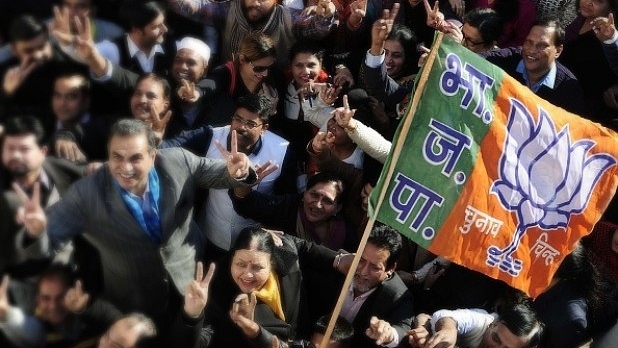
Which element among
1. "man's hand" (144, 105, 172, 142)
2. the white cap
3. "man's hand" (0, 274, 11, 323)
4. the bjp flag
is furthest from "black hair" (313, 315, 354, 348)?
the white cap

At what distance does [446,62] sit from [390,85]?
59.1 inches

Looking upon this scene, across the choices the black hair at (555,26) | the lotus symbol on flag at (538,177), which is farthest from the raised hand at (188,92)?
the black hair at (555,26)

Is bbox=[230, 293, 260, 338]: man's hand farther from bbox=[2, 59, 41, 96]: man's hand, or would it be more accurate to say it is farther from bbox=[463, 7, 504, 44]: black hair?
bbox=[463, 7, 504, 44]: black hair

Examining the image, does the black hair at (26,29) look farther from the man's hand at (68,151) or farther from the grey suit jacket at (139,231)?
the grey suit jacket at (139,231)

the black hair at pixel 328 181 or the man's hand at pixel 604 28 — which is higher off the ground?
the man's hand at pixel 604 28

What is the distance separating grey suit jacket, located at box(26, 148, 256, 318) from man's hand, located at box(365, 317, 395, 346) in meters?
0.94

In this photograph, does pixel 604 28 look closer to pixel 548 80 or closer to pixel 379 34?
pixel 548 80

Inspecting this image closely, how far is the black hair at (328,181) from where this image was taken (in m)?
5.57

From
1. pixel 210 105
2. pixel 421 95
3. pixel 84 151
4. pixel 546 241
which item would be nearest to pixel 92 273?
pixel 84 151

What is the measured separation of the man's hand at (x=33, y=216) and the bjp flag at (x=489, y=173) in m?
1.50

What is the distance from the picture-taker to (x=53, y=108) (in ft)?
17.7

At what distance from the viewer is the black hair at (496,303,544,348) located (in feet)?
16.1

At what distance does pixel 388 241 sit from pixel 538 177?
921 mm

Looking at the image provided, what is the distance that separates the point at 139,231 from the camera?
4.74 metres
